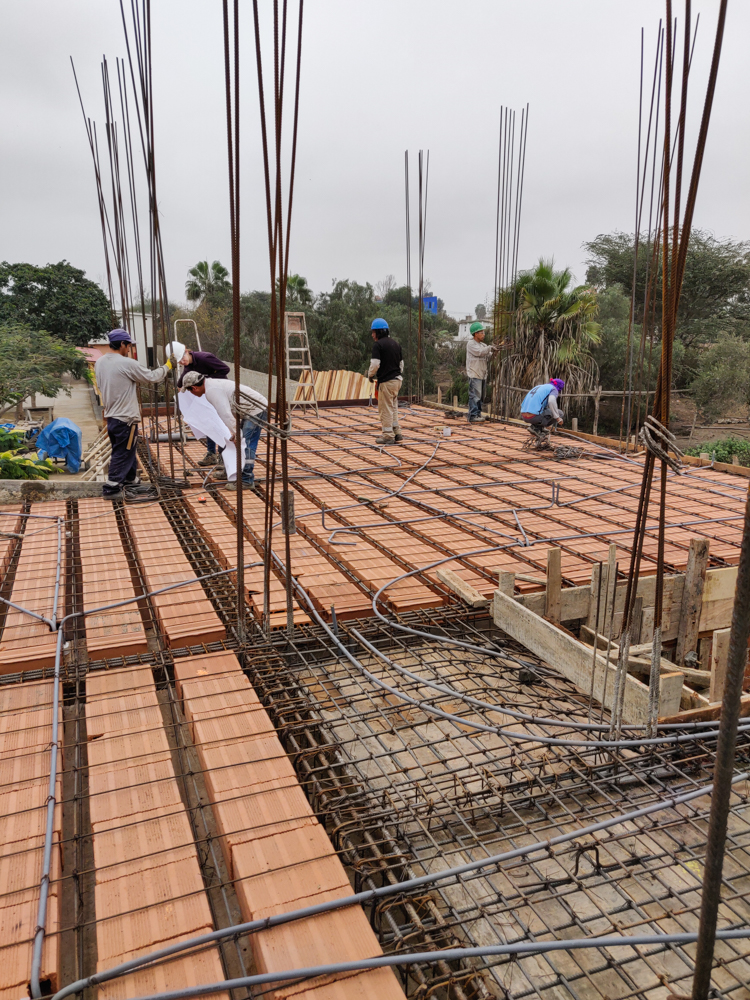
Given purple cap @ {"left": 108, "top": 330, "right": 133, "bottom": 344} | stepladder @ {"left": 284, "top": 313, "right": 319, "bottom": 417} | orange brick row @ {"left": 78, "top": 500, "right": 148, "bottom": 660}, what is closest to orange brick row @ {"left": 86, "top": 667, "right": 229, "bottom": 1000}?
orange brick row @ {"left": 78, "top": 500, "right": 148, "bottom": 660}

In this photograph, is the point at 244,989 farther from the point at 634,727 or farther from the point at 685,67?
the point at 685,67

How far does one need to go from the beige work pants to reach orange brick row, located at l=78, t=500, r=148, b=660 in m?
3.29

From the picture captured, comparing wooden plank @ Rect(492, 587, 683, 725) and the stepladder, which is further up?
the stepladder

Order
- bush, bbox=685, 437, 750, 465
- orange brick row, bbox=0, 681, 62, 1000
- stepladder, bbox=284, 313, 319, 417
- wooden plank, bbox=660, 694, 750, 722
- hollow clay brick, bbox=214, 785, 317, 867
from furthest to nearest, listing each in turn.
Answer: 1. bush, bbox=685, 437, 750, 465
2. stepladder, bbox=284, 313, 319, 417
3. wooden plank, bbox=660, 694, 750, 722
4. hollow clay brick, bbox=214, 785, 317, 867
5. orange brick row, bbox=0, 681, 62, 1000

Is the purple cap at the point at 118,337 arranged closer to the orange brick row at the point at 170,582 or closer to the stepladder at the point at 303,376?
the orange brick row at the point at 170,582

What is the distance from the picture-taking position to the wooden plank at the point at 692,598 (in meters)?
3.54

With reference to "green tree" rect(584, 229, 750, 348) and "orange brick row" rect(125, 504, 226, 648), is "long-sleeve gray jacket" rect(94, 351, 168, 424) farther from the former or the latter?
"green tree" rect(584, 229, 750, 348)

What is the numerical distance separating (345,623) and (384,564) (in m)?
0.73

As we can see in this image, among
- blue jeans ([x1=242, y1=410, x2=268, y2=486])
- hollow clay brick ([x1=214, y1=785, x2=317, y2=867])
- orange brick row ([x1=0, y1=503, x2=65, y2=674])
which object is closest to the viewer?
hollow clay brick ([x1=214, y1=785, x2=317, y2=867])

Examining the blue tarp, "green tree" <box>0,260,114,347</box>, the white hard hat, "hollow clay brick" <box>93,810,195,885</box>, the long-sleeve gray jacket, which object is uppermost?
"green tree" <box>0,260,114,347</box>

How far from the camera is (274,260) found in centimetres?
278

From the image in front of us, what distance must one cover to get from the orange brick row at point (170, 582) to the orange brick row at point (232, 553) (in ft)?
0.67

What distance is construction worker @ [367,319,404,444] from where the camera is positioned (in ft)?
24.2

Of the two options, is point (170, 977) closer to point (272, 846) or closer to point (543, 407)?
point (272, 846)
